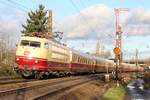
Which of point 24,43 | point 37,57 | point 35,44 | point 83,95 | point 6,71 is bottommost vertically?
point 83,95

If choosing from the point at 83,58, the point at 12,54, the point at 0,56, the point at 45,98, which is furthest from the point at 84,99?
the point at 83,58

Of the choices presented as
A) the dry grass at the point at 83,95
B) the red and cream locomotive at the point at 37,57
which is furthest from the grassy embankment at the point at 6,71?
the dry grass at the point at 83,95

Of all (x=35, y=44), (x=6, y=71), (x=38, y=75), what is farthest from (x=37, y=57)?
(x=6, y=71)

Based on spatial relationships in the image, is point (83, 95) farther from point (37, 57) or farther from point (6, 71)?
point (6, 71)

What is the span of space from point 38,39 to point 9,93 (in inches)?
661

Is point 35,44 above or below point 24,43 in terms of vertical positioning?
below

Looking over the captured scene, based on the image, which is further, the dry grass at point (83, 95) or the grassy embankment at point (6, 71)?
the grassy embankment at point (6, 71)

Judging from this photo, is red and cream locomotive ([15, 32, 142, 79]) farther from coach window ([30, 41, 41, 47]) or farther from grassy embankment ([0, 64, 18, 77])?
grassy embankment ([0, 64, 18, 77])

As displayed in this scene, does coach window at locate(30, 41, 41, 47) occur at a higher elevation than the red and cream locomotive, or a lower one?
higher

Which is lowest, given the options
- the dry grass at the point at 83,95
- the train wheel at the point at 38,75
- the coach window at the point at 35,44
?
the dry grass at the point at 83,95

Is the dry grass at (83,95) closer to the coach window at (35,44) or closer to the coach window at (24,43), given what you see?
the coach window at (35,44)

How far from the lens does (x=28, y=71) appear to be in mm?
36531

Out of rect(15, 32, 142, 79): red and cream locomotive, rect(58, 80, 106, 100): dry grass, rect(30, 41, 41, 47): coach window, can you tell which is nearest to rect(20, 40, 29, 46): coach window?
rect(15, 32, 142, 79): red and cream locomotive

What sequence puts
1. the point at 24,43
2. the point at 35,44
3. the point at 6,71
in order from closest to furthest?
the point at 35,44
the point at 24,43
the point at 6,71
